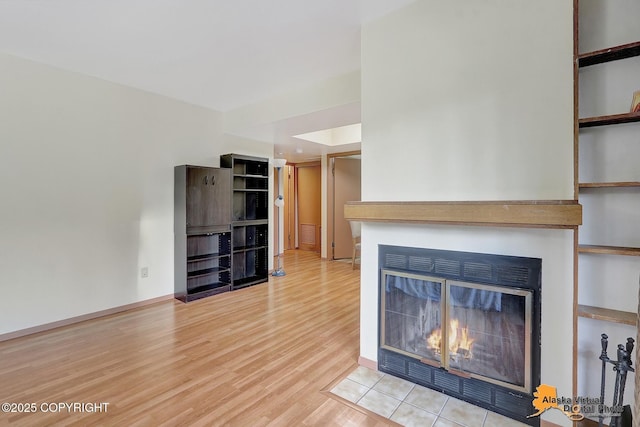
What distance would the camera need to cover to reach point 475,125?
1799mm

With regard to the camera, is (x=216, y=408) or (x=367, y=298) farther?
(x=367, y=298)

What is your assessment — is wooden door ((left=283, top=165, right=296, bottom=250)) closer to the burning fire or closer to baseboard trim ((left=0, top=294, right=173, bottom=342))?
baseboard trim ((left=0, top=294, right=173, bottom=342))

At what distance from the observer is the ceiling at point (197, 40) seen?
208 centimetres

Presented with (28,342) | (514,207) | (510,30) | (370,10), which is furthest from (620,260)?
(28,342)

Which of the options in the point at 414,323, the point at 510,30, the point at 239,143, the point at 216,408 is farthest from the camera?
the point at 239,143

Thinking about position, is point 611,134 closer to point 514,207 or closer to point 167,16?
point 514,207

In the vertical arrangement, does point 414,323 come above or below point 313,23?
below

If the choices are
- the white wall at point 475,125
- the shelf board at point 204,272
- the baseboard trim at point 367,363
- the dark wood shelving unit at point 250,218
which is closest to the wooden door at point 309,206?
the dark wood shelving unit at point 250,218

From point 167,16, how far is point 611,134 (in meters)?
2.94

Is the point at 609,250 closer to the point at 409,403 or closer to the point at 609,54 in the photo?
the point at 609,54

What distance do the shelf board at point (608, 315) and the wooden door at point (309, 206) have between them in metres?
5.77

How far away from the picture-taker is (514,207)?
5.03 ft

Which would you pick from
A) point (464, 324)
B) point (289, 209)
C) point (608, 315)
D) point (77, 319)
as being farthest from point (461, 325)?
point (289, 209)

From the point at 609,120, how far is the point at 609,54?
1.09 feet
